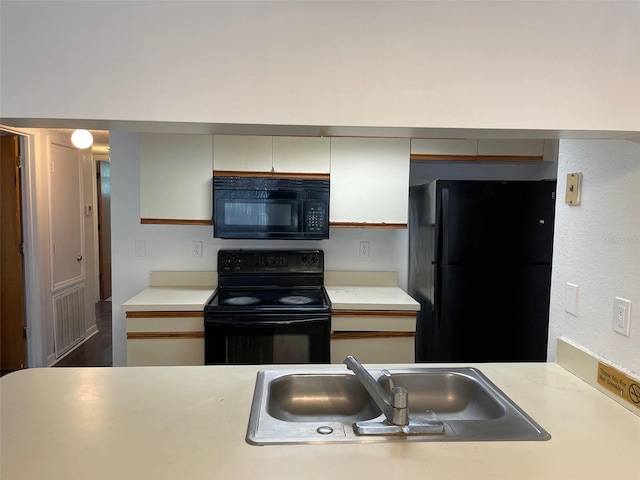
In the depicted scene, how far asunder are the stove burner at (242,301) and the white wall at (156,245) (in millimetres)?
475

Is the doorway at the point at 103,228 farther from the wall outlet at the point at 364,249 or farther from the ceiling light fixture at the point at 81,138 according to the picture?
the wall outlet at the point at 364,249

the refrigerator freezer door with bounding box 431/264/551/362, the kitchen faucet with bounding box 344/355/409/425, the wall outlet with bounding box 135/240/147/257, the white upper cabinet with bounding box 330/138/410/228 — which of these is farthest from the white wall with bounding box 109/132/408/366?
the kitchen faucet with bounding box 344/355/409/425

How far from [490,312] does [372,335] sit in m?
0.77

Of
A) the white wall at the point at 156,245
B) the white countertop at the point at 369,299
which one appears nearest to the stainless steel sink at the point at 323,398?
the white countertop at the point at 369,299

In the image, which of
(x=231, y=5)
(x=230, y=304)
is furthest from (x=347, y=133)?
(x=230, y=304)

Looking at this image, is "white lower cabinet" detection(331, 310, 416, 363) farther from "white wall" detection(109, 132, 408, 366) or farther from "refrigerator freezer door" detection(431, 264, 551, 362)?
A: "white wall" detection(109, 132, 408, 366)

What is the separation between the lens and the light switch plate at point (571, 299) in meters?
1.42

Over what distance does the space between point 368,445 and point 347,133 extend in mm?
778

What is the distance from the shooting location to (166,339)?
242 cm

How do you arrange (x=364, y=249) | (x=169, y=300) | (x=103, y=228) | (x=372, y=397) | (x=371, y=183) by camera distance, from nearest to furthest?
(x=372, y=397) → (x=169, y=300) → (x=371, y=183) → (x=364, y=249) → (x=103, y=228)

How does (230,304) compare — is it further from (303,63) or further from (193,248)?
(303,63)

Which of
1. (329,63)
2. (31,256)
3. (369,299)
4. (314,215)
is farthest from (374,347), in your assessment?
(31,256)

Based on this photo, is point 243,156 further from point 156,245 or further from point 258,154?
point 156,245

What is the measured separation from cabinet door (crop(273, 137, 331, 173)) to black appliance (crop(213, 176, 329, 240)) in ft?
0.24
